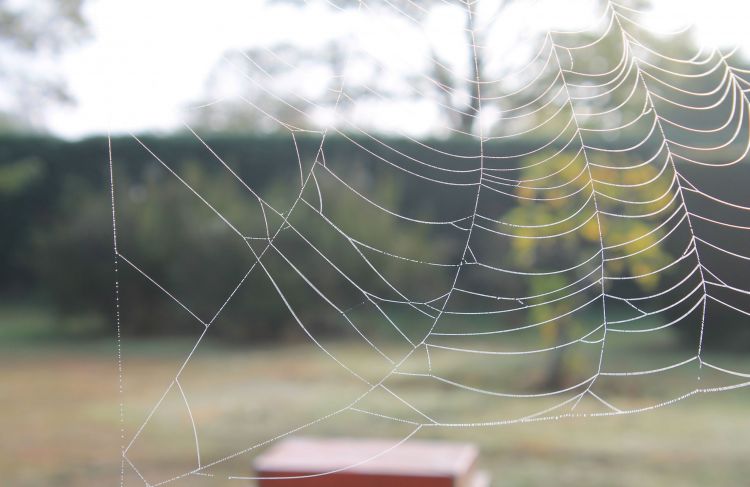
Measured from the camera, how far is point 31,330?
375 inches

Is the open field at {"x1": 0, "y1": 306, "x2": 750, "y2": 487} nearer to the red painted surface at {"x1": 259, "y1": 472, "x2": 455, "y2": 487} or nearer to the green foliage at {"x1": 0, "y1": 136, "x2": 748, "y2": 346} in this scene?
the green foliage at {"x1": 0, "y1": 136, "x2": 748, "y2": 346}

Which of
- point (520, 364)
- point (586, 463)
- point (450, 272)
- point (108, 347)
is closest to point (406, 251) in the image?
point (450, 272)

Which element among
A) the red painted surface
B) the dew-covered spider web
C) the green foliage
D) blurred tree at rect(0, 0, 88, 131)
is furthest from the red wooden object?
blurred tree at rect(0, 0, 88, 131)

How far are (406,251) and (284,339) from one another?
148 centimetres

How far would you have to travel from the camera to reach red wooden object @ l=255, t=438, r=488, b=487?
2.64 meters

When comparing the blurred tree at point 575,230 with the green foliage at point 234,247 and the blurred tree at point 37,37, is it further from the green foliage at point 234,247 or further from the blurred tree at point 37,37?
the blurred tree at point 37,37

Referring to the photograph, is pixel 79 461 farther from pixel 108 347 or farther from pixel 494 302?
pixel 494 302

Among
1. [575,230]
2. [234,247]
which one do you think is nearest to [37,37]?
[234,247]

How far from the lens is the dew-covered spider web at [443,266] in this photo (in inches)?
211

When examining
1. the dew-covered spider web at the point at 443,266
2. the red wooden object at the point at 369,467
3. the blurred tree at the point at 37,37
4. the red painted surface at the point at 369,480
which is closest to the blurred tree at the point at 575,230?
the dew-covered spider web at the point at 443,266

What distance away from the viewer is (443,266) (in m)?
4.99

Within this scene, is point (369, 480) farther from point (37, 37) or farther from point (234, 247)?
point (37, 37)

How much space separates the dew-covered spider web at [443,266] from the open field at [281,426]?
41 mm

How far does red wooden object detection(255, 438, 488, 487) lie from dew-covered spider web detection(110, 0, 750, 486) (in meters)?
1.12
